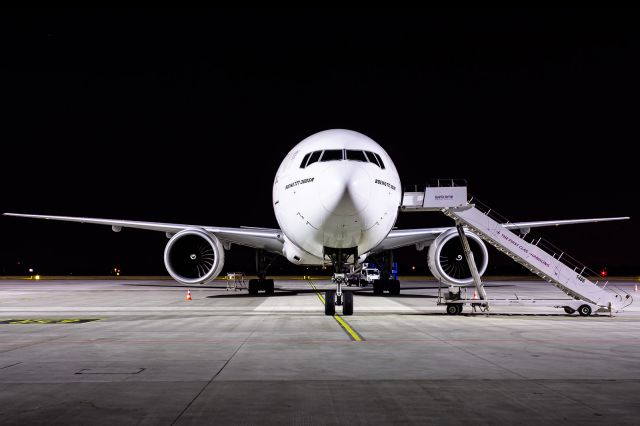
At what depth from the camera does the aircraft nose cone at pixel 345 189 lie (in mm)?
13703

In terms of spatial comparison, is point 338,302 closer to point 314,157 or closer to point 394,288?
point 314,157

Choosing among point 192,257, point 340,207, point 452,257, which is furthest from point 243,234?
point 340,207

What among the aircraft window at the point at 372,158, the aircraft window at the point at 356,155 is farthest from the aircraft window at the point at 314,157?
the aircraft window at the point at 372,158

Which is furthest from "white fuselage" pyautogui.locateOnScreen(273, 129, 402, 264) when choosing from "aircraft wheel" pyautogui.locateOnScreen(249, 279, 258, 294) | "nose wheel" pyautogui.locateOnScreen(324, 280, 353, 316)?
"aircraft wheel" pyautogui.locateOnScreen(249, 279, 258, 294)

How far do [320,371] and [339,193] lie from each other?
654cm

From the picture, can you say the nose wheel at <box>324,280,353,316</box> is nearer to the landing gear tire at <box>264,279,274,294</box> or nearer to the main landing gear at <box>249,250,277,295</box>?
the main landing gear at <box>249,250,277,295</box>

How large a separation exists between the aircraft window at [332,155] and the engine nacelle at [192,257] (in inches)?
291

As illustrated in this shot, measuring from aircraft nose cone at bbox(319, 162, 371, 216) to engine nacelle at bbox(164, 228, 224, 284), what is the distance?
7808 millimetres

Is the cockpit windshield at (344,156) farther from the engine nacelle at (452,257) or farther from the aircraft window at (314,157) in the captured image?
the engine nacelle at (452,257)

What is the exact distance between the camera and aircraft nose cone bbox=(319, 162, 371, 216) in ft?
45.0

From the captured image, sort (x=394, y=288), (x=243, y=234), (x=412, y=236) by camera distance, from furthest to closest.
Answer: (x=394, y=288) → (x=412, y=236) → (x=243, y=234)

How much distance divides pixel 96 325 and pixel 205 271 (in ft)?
27.8

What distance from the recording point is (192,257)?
21938 millimetres

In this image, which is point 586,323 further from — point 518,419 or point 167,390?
point 167,390
